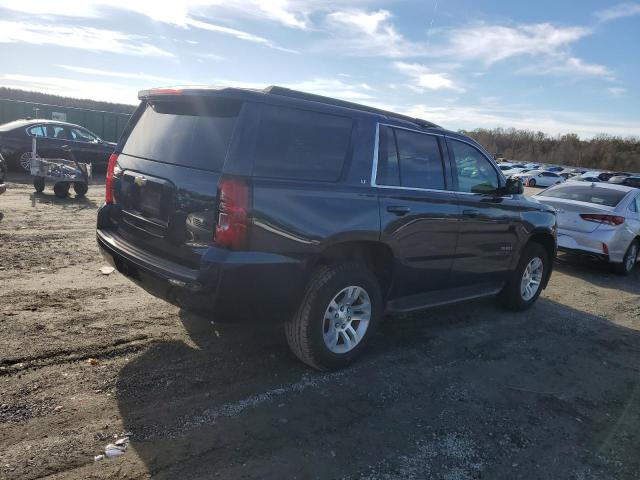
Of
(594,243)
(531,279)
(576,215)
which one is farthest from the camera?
(576,215)

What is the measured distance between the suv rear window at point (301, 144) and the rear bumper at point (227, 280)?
598 millimetres

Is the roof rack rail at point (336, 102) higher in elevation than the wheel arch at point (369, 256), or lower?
higher

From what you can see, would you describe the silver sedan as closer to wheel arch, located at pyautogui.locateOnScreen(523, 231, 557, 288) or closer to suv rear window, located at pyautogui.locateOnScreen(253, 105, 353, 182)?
wheel arch, located at pyautogui.locateOnScreen(523, 231, 557, 288)

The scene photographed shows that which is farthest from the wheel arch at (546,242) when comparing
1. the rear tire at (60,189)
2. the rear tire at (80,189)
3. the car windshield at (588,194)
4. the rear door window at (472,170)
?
the rear tire at (60,189)

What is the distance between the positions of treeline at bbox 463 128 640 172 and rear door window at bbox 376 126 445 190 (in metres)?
68.2

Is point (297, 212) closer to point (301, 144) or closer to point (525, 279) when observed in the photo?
point (301, 144)

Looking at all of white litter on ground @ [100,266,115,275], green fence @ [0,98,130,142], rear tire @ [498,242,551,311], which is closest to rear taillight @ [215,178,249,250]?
white litter on ground @ [100,266,115,275]

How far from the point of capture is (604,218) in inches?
333

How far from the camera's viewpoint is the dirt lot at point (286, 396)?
9.48ft

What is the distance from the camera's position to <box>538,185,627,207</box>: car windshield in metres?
8.95

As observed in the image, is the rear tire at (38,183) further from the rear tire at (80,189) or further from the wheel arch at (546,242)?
the wheel arch at (546,242)

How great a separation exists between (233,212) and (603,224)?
7.41 m

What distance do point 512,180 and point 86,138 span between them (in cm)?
1355

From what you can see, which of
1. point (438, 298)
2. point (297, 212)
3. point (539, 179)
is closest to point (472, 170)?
point (438, 298)
